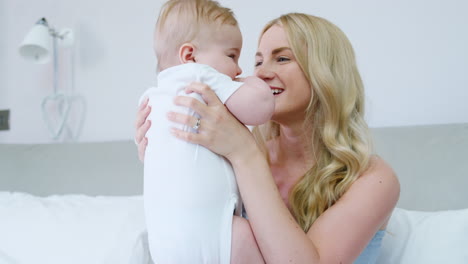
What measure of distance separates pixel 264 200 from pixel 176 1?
19.1 inches

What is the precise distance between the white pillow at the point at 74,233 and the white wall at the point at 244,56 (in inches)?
28.0

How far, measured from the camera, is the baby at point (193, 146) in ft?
2.57

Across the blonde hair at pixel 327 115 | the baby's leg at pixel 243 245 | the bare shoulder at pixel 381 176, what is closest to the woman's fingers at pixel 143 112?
the baby's leg at pixel 243 245

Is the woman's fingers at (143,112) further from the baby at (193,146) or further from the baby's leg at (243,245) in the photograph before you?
the baby's leg at (243,245)

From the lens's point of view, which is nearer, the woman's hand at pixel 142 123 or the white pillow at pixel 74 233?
the woman's hand at pixel 142 123

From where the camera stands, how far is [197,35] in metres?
0.88

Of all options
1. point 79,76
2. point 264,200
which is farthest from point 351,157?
point 79,76

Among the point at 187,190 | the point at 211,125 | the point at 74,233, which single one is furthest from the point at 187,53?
the point at 74,233

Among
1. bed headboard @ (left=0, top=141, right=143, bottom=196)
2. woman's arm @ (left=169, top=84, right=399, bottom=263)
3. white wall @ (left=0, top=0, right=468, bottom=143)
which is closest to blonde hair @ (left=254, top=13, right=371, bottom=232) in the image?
woman's arm @ (left=169, top=84, right=399, bottom=263)

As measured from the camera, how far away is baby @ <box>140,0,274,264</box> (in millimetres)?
785

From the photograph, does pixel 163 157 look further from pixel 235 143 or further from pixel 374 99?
pixel 374 99

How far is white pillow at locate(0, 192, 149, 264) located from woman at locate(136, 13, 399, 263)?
0.36m

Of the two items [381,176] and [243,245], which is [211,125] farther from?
[381,176]

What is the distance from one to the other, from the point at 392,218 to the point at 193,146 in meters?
0.76
